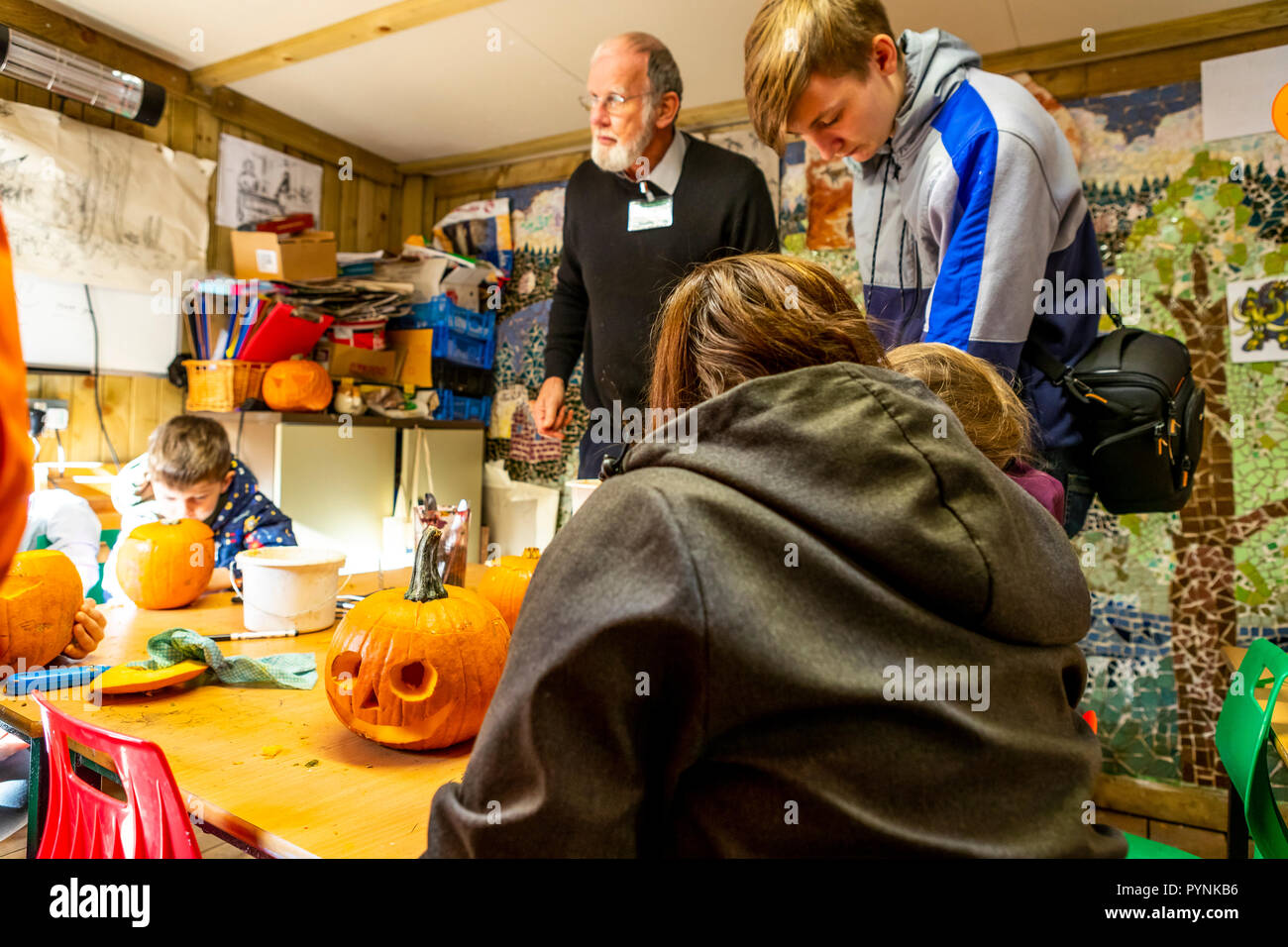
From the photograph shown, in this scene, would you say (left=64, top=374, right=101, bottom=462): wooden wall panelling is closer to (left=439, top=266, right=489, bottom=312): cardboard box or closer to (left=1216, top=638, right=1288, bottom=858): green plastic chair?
(left=439, top=266, right=489, bottom=312): cardboard box

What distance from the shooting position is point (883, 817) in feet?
1.88

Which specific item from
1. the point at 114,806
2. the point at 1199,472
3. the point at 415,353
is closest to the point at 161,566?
the point at 114,806

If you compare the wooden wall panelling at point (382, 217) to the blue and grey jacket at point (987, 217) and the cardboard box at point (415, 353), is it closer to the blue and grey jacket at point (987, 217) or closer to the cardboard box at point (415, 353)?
the cardboard box at point (415, 353)

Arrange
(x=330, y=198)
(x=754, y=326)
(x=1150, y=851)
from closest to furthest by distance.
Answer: (x=754, y=326)
(x=1150, y=851)
(x=330, y=198)

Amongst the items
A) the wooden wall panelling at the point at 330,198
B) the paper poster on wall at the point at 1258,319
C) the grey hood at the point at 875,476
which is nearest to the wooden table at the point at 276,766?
the grey hood at the point at 875,476

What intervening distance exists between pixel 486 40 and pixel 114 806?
8.80 ft

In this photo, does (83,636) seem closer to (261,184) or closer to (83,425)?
(83,425)

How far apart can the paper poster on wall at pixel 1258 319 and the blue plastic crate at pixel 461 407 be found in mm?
3040

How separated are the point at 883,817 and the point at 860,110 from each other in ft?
3.85

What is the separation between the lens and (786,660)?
1.77 ft

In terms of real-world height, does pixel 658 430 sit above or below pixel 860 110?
below
